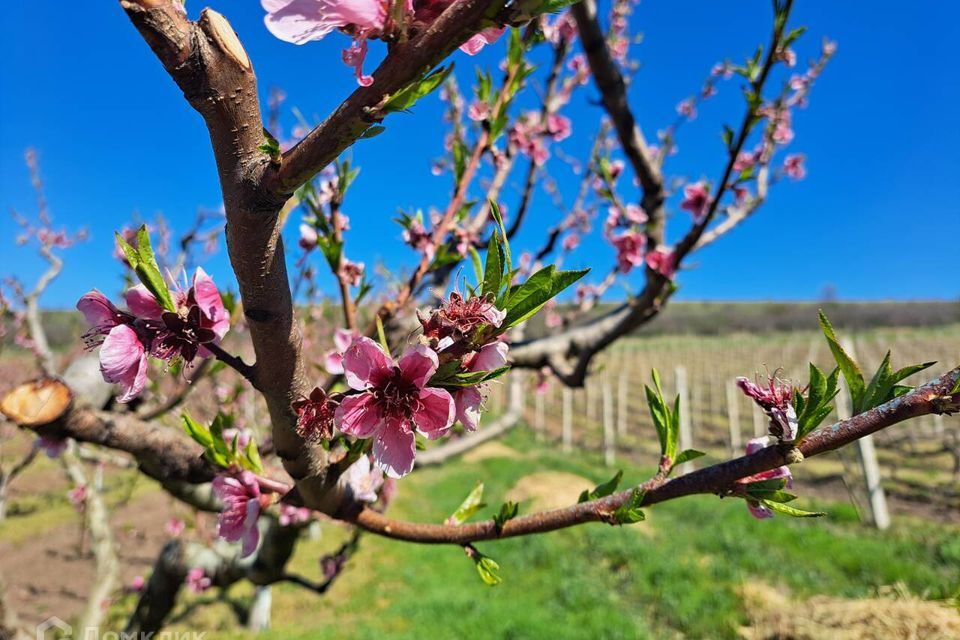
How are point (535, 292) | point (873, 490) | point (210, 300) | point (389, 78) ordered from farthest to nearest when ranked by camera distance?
point (873, 490) < point (210, 300) < point (535, 292) < point (389, 78)

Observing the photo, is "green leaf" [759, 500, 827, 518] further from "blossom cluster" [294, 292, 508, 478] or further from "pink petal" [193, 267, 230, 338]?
"pink petal" [193, 267, 230, 338]

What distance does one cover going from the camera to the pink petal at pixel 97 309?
2.34ft

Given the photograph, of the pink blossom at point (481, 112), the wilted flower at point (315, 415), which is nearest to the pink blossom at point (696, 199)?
the pink blossom at point (481, 112)

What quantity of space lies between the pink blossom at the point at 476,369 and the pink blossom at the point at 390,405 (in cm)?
4

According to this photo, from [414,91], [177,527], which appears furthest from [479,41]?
[177,527]

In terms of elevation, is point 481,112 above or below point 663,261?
above

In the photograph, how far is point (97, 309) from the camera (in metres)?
0.72

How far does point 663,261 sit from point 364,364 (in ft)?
5.58

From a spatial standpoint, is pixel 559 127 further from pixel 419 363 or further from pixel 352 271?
pixel 419 363

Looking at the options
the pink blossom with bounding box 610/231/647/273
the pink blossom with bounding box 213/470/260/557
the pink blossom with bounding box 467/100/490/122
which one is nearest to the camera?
the pink blossom with bounding box 213/470/260/557

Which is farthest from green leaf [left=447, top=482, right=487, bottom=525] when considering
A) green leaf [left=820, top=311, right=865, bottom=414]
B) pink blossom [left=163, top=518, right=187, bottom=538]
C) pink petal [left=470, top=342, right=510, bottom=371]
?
pink blossom [left=163, top=518, right=187, bottom=538]

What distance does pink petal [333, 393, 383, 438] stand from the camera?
670 millimetres

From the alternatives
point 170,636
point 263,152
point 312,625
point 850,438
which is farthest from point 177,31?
point 312,625

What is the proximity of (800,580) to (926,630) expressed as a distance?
569 centimetres
